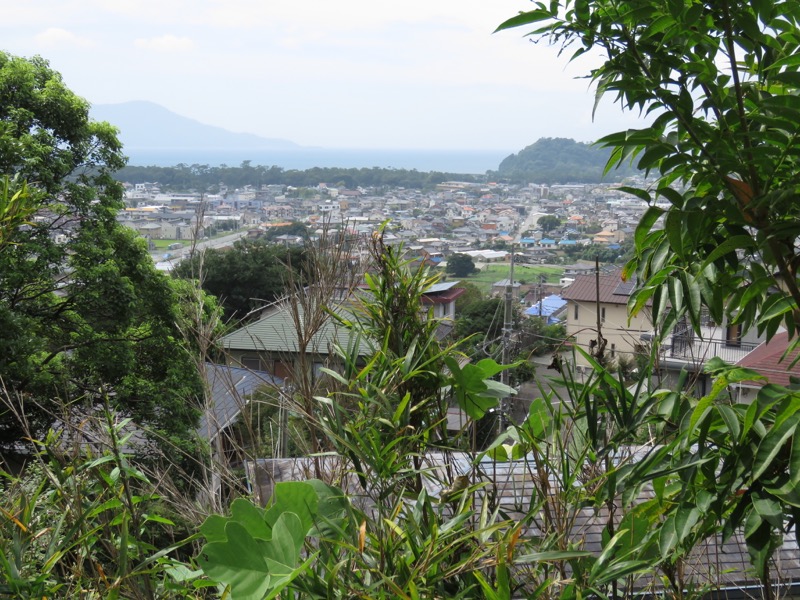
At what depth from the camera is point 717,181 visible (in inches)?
39.0

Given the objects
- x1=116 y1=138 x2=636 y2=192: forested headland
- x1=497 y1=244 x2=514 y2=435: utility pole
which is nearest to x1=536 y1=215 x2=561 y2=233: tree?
x1=116 y1=138 x2=636 y2=192: forested headland

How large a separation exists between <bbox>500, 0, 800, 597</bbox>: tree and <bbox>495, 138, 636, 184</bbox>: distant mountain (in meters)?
41.4

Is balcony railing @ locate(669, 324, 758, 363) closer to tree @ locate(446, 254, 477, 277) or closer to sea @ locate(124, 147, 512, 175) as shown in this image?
tree @ locate(446, 254, 477, 277)

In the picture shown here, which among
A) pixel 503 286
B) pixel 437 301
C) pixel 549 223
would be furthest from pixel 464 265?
pixel 437 301

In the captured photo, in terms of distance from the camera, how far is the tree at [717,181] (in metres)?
0.87

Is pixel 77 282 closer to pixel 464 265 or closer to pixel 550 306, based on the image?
pixel 550 306

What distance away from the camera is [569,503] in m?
0.84

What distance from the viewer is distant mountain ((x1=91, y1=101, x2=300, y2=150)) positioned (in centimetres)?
8200

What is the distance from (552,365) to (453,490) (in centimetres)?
24

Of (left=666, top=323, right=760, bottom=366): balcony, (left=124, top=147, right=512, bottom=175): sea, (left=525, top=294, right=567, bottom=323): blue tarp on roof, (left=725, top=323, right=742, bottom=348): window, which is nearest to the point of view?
(left=725, top=323, right=742, bottom=348): window

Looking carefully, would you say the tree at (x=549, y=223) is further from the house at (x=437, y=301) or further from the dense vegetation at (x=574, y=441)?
the dense vegetation at (x=574, y=441)

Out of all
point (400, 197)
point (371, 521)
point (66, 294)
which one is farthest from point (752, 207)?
point (400, 197)

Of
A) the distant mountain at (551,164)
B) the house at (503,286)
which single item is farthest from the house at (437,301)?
the distant mountain at (551,164)

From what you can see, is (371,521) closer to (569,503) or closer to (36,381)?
(569,503)
